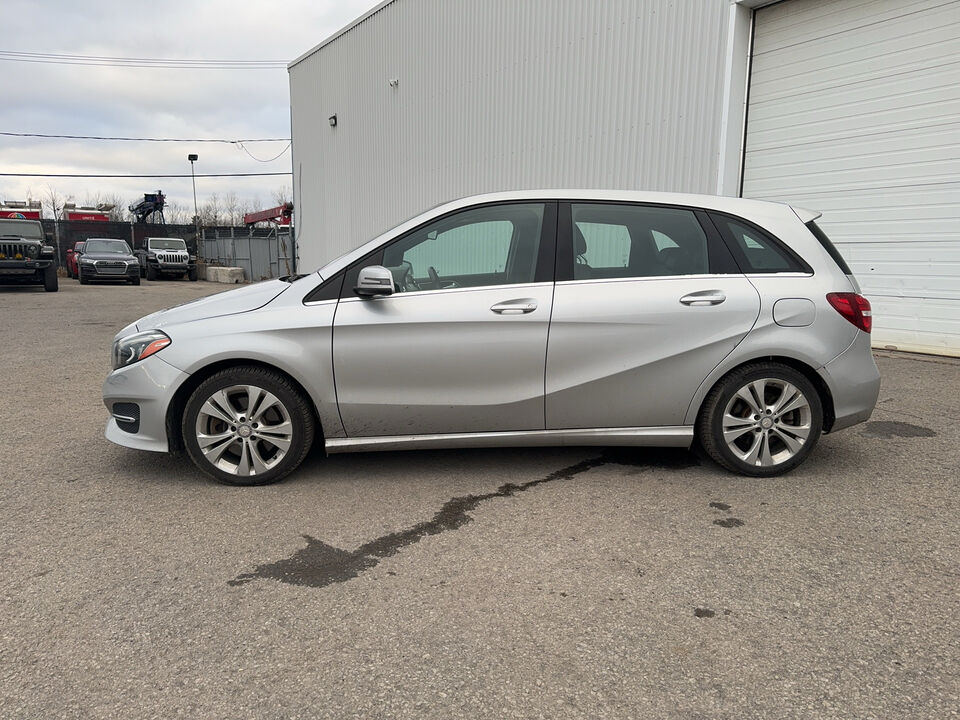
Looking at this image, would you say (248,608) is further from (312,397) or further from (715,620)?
(715,620)

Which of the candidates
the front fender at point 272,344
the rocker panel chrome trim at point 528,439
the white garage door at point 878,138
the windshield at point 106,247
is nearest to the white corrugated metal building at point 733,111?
the white garage door at point 878,138

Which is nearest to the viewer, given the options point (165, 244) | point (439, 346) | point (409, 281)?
point (439, 346)

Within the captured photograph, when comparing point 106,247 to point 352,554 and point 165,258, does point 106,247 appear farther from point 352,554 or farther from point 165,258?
point 352,554

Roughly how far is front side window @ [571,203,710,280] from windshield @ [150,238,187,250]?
30.7 m

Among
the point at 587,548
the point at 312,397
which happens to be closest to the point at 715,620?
the point at 587,548

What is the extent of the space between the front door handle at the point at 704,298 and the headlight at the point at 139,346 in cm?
286

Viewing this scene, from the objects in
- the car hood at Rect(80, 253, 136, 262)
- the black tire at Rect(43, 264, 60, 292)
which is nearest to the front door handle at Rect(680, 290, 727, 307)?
the black tire at Rect(43, 264, 60, 292)

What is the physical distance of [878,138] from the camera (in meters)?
8.70

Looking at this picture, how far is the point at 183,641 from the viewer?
2.42m

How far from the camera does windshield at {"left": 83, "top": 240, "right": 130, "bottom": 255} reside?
2588cm

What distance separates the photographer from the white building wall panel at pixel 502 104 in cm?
1038

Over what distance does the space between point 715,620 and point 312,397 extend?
7.53ft

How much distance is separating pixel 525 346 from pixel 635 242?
3.11 feet

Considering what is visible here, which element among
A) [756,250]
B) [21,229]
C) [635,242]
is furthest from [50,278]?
[756,250]
